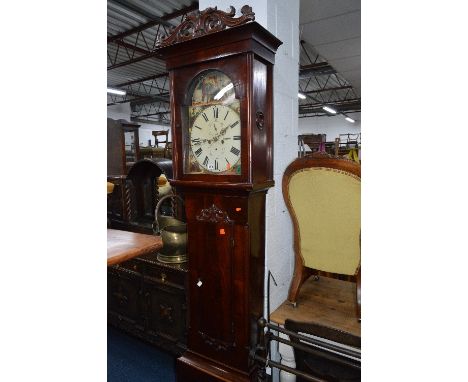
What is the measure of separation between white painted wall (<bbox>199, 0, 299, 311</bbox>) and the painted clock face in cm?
38

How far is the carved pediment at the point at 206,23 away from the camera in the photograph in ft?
4.41

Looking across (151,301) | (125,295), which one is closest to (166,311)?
(151,301)

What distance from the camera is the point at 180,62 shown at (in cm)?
158

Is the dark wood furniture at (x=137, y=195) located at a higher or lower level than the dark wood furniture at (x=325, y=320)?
higher

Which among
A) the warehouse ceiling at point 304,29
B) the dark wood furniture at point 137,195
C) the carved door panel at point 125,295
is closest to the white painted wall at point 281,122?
the warehouse ceiling at point 304,29

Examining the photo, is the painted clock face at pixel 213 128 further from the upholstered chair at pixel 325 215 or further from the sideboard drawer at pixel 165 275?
the sideboard drawer at pixel 165 275

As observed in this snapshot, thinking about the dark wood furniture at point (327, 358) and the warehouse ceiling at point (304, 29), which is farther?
the warehouse ceiling at point (304, 29)

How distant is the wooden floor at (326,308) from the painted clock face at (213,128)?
853 millimetres

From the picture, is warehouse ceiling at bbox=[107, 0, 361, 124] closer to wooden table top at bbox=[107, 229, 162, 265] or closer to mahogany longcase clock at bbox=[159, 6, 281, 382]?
mahogany longcase clock at bbox=[159, 6, 281, 382]

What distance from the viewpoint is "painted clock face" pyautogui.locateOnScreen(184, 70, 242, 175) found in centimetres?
149

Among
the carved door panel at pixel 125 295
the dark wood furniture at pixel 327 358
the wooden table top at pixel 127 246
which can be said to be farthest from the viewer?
the carved door panel at pixel 125 295
